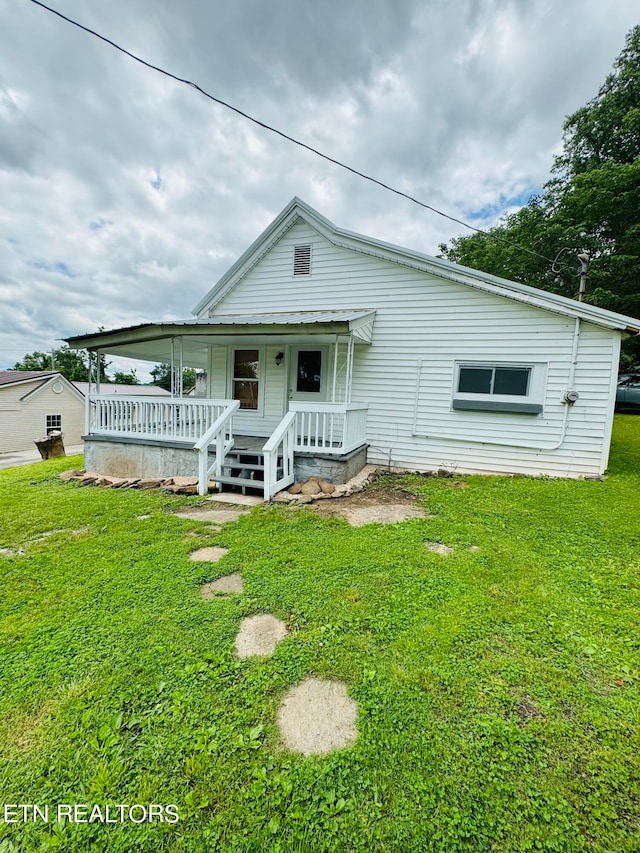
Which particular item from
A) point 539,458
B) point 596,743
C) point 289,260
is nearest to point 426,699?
point 596,743

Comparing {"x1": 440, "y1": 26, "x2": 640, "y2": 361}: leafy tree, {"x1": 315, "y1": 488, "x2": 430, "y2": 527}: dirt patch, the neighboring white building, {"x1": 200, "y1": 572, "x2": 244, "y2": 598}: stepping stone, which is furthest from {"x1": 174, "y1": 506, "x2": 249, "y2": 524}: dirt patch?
the neighboring white building

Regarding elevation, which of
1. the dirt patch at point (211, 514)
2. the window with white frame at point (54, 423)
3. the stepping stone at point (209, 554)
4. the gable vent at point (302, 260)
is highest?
the gable vent at point (302, 260)

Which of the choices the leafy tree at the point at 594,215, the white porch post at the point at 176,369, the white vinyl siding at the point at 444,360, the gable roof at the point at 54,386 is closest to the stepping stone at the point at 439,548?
the white vinyl siding at the point at 444,360

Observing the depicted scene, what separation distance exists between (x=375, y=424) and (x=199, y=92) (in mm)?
6503

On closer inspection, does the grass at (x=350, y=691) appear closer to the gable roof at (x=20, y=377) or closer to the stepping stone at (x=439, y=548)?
the stepping stone at (x=439, y=548)

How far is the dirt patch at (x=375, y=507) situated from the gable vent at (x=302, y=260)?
19.2 ft

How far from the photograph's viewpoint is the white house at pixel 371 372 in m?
6.52

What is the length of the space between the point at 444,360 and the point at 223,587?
637 cm

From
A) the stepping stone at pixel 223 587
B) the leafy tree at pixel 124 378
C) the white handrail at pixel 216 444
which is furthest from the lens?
the leafy tree at pixel 124 378

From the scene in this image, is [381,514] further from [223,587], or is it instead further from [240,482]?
[223,587]

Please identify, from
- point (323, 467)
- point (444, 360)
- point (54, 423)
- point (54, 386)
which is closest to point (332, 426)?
point (323, 467)

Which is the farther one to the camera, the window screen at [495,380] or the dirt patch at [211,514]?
the window screen at [495,380]

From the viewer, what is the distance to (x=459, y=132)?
364 inches

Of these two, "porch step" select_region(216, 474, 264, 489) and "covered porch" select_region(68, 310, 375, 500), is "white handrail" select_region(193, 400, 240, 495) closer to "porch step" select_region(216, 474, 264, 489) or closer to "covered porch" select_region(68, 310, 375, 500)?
"covered porch" select_region(68, 310, 375, 500)
